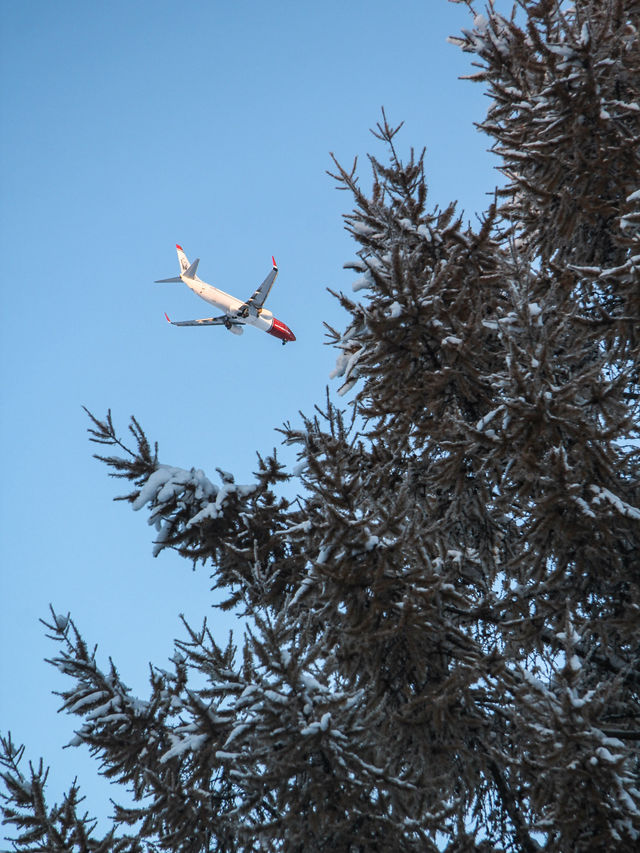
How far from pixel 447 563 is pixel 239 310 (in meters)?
37.7

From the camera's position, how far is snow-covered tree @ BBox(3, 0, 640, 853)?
521 centimetres

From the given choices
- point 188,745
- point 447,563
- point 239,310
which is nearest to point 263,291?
point 239,310

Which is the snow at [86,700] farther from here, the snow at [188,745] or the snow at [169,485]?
the snow at [169,485]

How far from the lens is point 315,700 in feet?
17.0

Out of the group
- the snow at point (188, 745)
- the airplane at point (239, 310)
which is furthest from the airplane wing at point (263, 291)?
the snow at point (188, 745)

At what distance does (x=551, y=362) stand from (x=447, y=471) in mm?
1392

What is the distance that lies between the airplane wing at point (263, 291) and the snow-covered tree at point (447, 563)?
30.6m

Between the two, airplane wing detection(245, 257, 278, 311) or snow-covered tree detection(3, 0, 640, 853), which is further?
airplane wing detection(245, 257, 278, 311)

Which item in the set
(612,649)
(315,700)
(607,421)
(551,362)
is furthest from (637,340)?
(315,700)

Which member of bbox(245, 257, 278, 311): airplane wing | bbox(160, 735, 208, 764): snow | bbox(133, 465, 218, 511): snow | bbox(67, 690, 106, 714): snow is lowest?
bbox(160, 735, 208, 764): snow

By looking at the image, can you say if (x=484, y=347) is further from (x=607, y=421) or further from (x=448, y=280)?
(x=607, y=421)

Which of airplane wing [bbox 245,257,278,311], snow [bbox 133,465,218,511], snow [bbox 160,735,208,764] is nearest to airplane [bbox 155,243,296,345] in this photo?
airplane wing [bbox 245,257,278,311]

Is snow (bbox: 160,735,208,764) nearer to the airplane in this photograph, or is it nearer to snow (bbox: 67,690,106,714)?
snow (bbox: 67,690,106,714)

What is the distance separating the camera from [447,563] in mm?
7613
